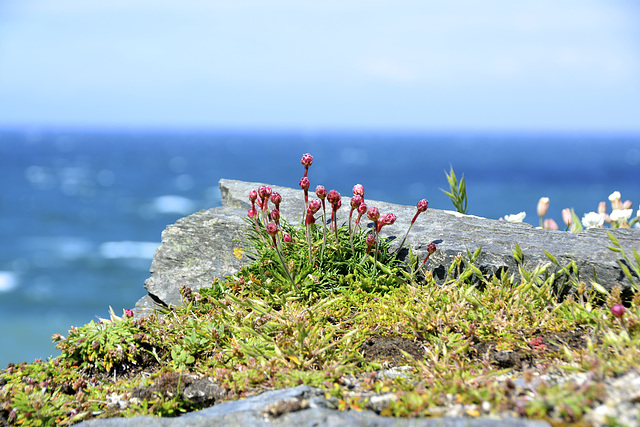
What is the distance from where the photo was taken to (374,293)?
163 inches

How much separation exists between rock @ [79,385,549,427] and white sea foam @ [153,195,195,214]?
74.5 m

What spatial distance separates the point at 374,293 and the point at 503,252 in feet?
3.87

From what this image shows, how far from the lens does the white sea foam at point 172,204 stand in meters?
79.3

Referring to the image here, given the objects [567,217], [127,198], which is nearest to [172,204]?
[127,198]

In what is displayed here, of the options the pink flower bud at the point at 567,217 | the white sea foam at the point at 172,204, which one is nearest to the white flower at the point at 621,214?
the pink flower bud at the point at 567,217

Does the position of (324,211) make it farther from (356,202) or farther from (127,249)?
(127,249)

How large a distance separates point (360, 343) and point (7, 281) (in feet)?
201

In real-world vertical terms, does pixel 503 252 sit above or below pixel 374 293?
above

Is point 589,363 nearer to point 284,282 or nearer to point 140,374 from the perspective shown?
point 284,282

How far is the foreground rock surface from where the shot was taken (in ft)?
13.1

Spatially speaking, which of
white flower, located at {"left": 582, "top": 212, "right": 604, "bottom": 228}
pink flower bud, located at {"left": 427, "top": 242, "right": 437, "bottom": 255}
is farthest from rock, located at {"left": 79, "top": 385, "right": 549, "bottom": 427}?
white flower, located at {"left": 582, "top": 212, "right": 604, "bottom": 228}

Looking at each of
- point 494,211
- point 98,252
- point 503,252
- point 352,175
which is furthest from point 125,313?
point 352,175

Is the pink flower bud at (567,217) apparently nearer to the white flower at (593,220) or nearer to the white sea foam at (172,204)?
the white flower at (593,220)

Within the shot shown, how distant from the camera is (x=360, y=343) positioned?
332 cm
